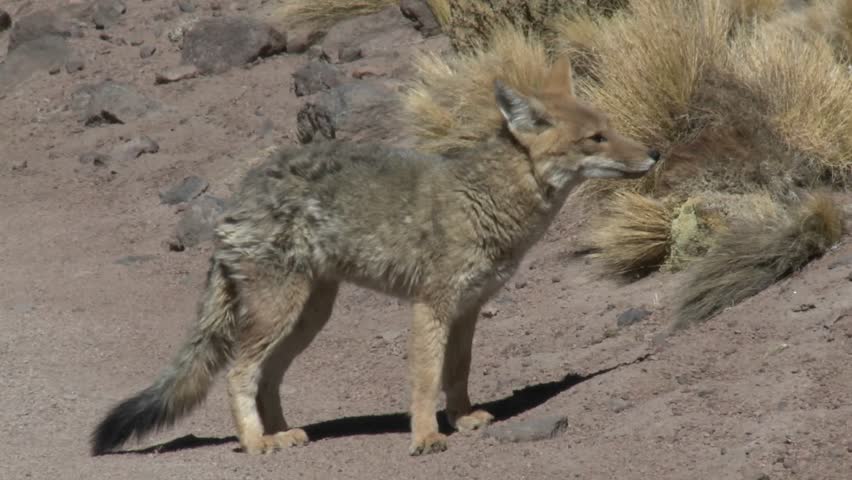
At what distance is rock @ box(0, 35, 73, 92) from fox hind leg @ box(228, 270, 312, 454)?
1091 centimetres

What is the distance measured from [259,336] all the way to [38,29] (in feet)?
39.2

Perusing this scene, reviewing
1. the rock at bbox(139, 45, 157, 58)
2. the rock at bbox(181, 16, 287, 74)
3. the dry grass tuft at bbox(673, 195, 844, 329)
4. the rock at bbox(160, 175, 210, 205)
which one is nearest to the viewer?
the dry grass tuft at bbox(673, 195, 844, 329)

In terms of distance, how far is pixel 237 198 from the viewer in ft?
26.1

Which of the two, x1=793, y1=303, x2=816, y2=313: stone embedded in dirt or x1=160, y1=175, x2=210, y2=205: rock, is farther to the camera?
x1=160, y1=175, x2=210, y2=205: rock

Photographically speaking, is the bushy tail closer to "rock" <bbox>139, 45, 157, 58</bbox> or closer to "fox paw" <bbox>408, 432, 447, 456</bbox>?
"fox paw" <bbox>408, 432, 447, 456</bbox>

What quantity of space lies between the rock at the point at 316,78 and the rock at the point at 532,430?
25.0 feet

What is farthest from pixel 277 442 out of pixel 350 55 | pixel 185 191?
pixel 350 55

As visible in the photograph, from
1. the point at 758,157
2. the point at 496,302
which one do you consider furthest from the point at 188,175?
the point at 758,157

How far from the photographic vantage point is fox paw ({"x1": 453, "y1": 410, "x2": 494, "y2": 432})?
8.02 metres

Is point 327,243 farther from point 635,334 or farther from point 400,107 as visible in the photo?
point 400,107

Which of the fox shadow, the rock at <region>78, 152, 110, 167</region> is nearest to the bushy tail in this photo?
the fox shadow

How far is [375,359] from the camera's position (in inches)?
397

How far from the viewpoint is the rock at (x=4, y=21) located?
64.2 ft

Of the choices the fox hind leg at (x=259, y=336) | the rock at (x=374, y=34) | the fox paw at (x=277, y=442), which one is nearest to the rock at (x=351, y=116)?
the rock at (x=374, y=34)
